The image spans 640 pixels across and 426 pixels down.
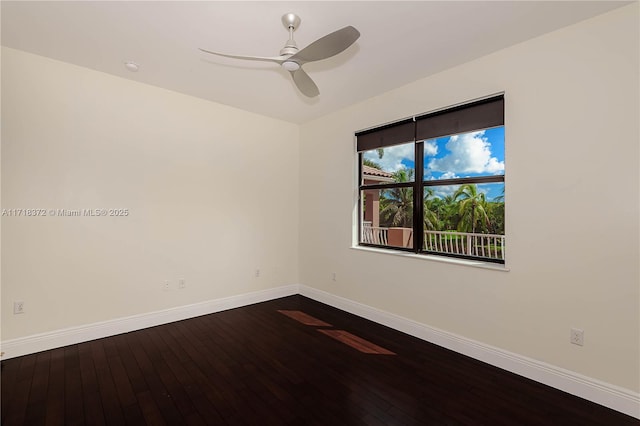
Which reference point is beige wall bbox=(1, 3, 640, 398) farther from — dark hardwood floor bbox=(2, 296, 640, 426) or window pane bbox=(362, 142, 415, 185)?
dark hardwood floor bbox=(2, 296, 640, 426)

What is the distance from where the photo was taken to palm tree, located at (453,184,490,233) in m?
2.86

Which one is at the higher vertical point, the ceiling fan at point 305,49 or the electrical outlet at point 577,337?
the ceiling fan at point 305,49

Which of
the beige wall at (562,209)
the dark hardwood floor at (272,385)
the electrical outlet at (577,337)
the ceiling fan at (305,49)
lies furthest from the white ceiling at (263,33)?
the dark hardwood floor at (272,385)

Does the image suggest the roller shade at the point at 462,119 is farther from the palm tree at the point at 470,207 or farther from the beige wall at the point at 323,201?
the palm tree at the point at 470,207

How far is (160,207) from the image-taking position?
330 cm

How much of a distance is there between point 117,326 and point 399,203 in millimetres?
3393

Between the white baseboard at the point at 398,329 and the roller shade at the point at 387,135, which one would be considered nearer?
the white baseboard at the point at 398,329

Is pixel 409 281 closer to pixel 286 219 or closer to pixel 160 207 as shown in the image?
pixel 286 219

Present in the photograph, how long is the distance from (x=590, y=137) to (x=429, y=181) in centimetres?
131

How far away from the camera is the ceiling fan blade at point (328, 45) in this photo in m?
1.66

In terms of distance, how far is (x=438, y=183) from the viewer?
9.84 feet

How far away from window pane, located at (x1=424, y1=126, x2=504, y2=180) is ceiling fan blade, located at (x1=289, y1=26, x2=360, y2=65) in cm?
169

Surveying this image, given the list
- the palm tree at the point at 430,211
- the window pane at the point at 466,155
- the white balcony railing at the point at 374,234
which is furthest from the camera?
the white balcony railing at the point at 374,234

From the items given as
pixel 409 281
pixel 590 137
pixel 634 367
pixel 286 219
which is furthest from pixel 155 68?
pixel 634 367
